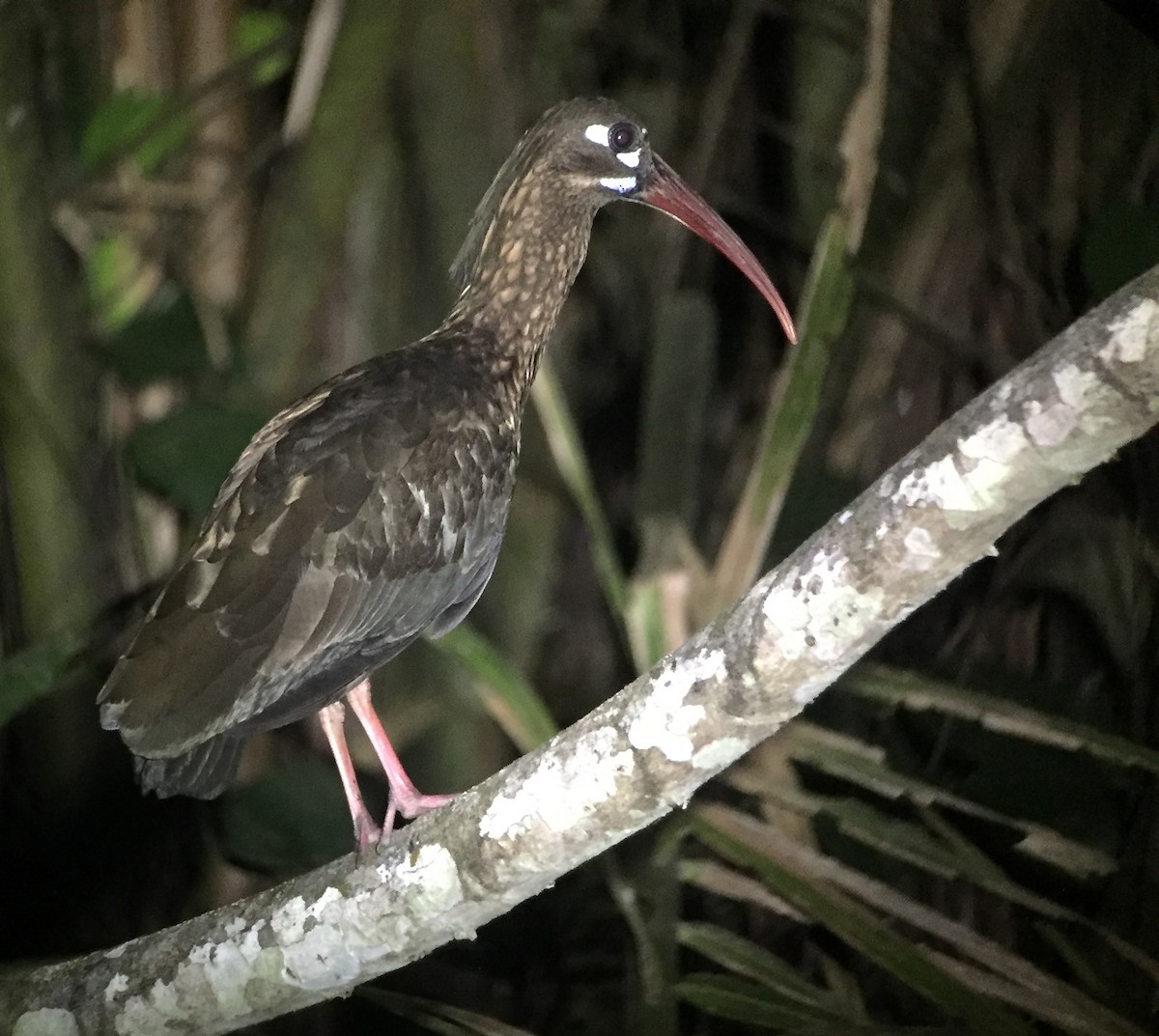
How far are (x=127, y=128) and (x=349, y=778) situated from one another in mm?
1358

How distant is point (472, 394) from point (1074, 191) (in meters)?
1.22

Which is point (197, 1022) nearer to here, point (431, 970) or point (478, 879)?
point (478, 879)

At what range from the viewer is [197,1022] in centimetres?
146

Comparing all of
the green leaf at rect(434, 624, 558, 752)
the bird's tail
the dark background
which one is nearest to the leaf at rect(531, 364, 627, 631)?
the dark background

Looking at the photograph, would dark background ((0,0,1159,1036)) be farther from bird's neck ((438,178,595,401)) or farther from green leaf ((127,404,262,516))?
bird's neck ((438,178,595,401))

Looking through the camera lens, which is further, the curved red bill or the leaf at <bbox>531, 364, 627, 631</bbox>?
the leaf at <bbox>531, 364, 627, 631</bbox>

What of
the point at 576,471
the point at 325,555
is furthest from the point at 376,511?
the point at 576,471

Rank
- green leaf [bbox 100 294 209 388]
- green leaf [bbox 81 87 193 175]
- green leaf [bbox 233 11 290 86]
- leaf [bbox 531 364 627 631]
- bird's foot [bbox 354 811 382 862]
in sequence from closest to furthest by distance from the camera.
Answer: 1. bird's foot [bbox 354 811 382 862]
2. leaf [bbox 531 364 627 631]
3. green leaf [bbox 100 294 209 388]
4. green leaf [bbox 81 87 193 175]
5. green leaf [bbox 233 11 290 86]

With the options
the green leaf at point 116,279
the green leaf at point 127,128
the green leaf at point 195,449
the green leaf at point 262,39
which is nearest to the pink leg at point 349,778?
the green leaf at point 195,449

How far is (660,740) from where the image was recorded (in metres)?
1.16

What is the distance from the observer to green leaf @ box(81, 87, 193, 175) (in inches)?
93.2

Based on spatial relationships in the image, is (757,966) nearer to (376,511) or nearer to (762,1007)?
(762,1007)

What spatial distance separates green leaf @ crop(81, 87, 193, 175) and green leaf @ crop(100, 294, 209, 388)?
36 cm

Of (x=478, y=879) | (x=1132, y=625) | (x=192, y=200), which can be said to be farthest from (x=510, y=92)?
(x=478, y=879)
